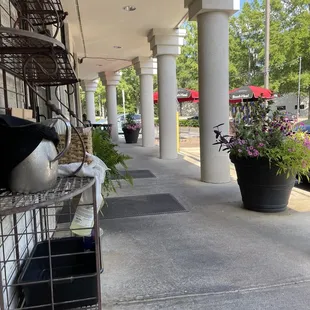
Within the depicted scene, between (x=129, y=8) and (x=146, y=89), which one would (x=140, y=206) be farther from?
(x=146, y=89)

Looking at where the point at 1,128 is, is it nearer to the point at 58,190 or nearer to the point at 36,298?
the point at 58,190

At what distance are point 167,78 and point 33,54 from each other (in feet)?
22.0

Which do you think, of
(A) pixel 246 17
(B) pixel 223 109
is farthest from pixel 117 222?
→ (A) pixel 246 17

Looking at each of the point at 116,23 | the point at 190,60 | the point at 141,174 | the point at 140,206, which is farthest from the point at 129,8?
the point at 190,60

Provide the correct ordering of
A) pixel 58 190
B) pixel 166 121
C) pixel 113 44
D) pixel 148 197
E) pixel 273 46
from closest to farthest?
1. pixel 58 190
2. pixel 148 197
3. pixel 166 121
4. pixel 113 44
5. pixel 273 46

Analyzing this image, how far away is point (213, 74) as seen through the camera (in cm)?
517

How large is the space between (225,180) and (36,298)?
13.3ft

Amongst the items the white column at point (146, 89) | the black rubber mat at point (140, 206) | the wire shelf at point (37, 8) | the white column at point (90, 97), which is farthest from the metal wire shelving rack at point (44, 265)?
the white column at point (90, 97)

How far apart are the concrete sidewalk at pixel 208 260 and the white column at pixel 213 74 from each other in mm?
1185

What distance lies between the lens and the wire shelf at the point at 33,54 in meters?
1.27

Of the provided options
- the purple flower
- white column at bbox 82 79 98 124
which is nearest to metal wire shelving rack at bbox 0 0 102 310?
the purple flower

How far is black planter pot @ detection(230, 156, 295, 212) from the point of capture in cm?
364

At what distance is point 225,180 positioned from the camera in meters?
5.41

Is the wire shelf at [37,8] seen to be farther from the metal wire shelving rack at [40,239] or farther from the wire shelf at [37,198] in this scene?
the wire shelf at [37,198]
